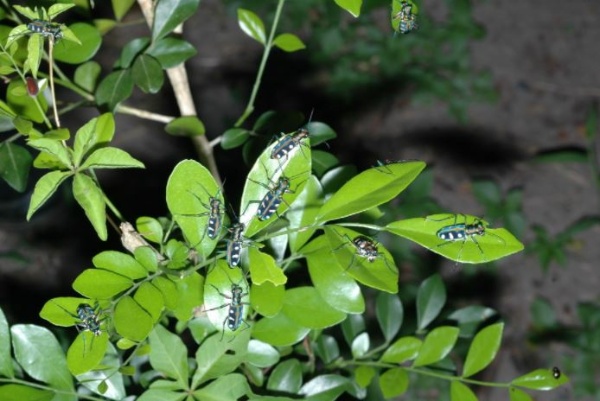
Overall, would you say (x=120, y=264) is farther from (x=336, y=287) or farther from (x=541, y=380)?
(x=541, y=380)

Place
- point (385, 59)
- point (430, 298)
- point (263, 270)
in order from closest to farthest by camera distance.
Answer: point (263, 270)
point (430, 298)
point (385, 59)

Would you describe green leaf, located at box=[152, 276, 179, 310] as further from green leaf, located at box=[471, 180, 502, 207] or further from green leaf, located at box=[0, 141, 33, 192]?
green leaf, located at box=[471, 180, 502, 207]

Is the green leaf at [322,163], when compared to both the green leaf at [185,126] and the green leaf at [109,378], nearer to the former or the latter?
the green leaf at [185,126]

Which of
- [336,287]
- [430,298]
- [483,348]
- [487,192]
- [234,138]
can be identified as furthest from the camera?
[487,192]

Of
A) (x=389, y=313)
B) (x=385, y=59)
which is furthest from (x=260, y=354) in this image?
(x=385, y=59)

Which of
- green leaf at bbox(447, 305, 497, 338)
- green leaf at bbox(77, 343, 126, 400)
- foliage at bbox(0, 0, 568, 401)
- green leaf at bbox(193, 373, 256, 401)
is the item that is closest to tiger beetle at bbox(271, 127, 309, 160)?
foliage at bbox(0, 0, 568, 401)

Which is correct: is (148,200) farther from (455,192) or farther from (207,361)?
(207,361)
